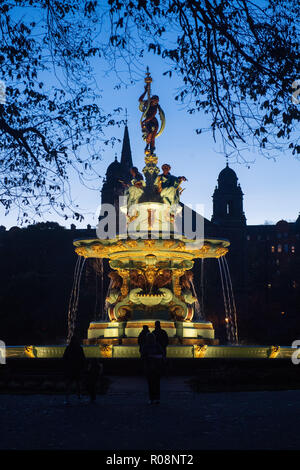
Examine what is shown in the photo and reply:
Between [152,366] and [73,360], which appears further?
[73,360]

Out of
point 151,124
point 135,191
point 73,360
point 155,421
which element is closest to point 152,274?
point 135,191

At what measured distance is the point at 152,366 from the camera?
425 inches

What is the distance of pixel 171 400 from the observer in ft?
36.8

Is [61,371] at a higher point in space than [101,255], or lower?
lower

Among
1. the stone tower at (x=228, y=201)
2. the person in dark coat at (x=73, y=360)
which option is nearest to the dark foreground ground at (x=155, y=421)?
the person in dark coat at (x=73, y=360)

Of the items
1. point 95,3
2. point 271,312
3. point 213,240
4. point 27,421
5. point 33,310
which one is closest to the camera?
point 27,421

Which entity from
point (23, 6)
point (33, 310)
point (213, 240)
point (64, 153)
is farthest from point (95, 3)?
point (33, 310)

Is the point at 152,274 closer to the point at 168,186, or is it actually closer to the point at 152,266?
the point at 152,266

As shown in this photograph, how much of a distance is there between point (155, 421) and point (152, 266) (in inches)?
487

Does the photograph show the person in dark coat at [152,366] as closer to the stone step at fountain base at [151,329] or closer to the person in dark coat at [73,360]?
the person in dark coat at [73,360]

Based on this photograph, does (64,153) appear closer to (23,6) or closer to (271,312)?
(23,6)

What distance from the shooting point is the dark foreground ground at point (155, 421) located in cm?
684
